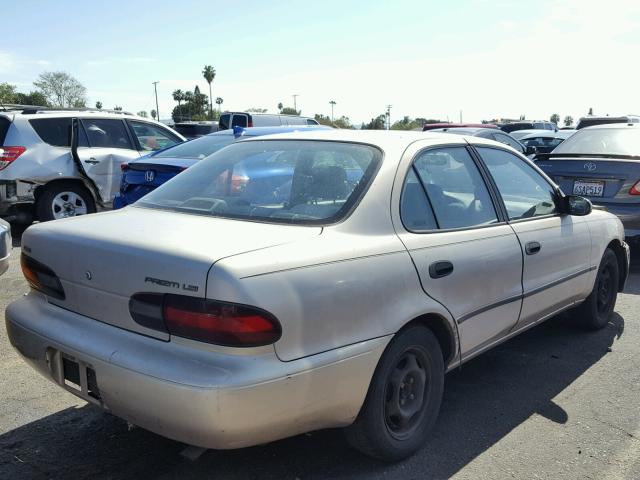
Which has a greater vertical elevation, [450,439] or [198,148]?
[198,148]

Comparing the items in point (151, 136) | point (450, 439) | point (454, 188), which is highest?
point (151, 136)

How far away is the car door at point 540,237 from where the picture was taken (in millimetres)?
3801

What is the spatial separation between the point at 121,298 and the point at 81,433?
3.84 ft

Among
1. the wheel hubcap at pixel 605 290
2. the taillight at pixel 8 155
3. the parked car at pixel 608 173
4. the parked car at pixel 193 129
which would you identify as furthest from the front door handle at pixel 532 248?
the parked car at pixel 193 129

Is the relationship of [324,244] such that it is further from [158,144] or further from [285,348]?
[158,144]

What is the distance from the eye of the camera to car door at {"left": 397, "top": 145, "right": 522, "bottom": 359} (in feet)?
10.00

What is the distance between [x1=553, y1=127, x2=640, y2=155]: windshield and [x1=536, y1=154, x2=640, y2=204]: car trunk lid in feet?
1.18

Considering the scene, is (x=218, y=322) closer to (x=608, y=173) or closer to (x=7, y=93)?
(x=608, y=173)

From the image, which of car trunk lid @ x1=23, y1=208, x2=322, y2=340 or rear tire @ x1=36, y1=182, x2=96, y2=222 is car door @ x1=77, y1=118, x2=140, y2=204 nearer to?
rear tire @ x1=36, y1=182, x2=96, y2=222

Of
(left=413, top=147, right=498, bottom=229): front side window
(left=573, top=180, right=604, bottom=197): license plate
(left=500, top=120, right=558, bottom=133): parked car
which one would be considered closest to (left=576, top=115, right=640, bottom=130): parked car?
(left=500, top=120, right=558, bottom=133): parked car

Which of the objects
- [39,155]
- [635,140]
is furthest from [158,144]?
[635,140]

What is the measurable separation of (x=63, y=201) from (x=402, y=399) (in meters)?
6.86

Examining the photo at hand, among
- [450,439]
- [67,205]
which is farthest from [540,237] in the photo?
[67,205]

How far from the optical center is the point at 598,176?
269 inches
